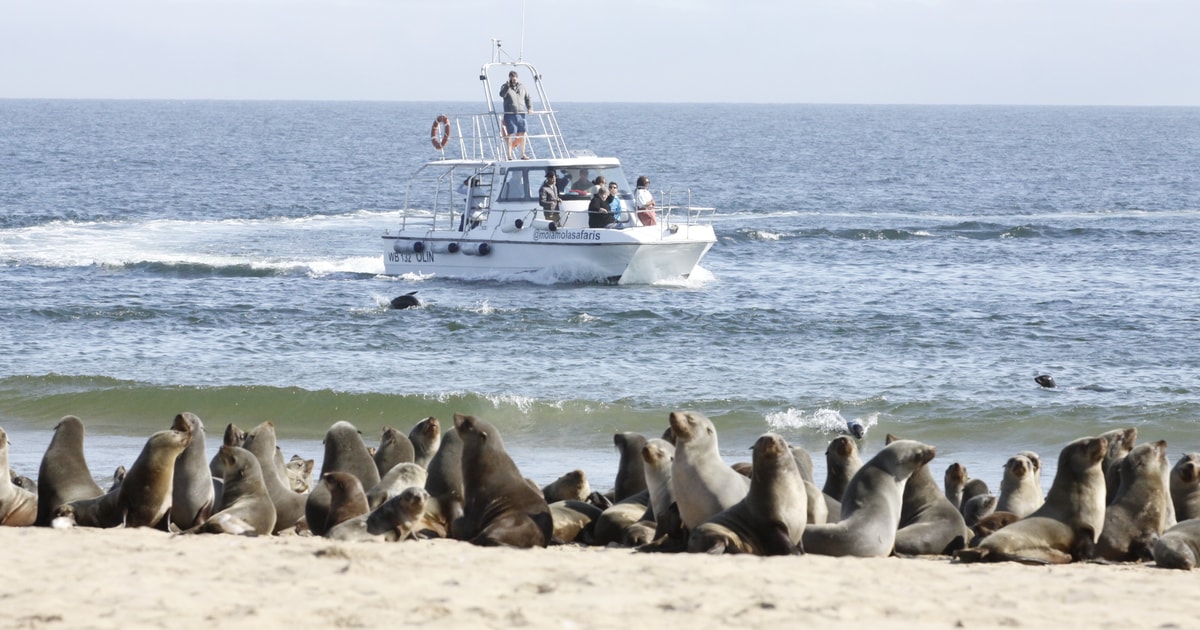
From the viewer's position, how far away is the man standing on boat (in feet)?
93.4

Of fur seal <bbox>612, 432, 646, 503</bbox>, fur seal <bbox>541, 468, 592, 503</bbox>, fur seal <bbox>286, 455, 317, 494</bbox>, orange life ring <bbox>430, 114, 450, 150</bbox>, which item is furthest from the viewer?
orange life ring <bbox>430, 114, 450, 150</bbox>

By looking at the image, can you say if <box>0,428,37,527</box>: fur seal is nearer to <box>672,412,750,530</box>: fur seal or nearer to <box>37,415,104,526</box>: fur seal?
<box>37,415,104,526</box>: fur seal

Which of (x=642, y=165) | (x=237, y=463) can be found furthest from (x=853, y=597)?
(x=642, y=165)

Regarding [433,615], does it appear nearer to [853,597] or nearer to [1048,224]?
[853,597]

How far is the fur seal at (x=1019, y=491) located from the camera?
964cm

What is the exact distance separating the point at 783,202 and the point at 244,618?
158 ft

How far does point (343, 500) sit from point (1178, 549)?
16.6 feet

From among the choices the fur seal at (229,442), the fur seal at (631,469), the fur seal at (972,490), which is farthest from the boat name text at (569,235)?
the fur seal at (631,469)

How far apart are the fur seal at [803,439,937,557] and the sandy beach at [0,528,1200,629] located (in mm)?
331

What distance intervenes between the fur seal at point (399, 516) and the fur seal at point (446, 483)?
0.52m

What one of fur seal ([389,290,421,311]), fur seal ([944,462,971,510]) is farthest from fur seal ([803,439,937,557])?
fur seal ([389,290,421,311])

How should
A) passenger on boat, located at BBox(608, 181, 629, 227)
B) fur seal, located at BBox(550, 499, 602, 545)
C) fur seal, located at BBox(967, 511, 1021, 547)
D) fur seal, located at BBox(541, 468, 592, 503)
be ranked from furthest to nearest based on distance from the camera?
passenger on boat, located at BBox(608, 181, 629, 227) < fur seal, located at BBox(541, 468, 592, 503) < fur seal, located at BBox(550, 499, 602, 545) < fur seal, located at BBox(967, 511, 1021, 547)

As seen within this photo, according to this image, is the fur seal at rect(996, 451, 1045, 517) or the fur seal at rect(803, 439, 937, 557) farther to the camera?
the fur seal at rect(996, 451, 1045, 517)

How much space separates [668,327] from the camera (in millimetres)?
23766
